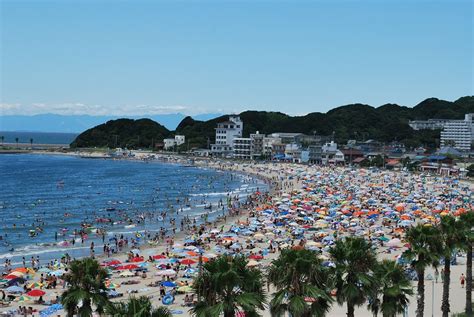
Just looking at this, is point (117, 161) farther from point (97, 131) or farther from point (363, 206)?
point (363, 206)

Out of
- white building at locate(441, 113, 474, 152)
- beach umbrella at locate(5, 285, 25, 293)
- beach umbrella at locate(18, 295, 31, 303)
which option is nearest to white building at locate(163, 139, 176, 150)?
white building at locate(441, 113, 474, 152)

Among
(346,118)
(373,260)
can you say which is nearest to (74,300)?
(373,260)

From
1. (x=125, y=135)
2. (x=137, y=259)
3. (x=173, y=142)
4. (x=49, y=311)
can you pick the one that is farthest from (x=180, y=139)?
(x=49, y=311)

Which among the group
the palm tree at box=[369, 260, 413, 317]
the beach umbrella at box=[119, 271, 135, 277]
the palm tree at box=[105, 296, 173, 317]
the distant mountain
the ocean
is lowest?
the ocean

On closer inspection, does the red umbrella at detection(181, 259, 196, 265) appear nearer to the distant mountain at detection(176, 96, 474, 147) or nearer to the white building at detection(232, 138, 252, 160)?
the white building at detection(232, 138, 252, 160)

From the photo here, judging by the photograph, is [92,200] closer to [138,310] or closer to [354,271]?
[354,271]

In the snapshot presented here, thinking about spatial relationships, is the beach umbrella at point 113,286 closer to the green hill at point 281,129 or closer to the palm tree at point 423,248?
the palm tree at point 423,248

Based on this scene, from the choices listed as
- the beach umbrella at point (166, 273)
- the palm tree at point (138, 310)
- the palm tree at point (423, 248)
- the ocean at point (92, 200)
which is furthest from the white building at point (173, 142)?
the palm tree at point (138, 310)
